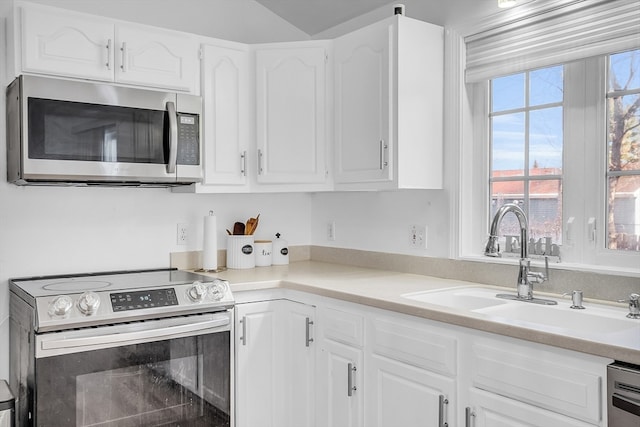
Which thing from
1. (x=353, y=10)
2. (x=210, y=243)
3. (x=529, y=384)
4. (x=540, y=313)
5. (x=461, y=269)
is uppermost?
(x=353, y=10)

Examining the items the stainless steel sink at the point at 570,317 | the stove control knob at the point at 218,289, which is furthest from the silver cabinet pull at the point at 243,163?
the stainless steel sink at the point at 570,317

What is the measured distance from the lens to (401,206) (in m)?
2.91

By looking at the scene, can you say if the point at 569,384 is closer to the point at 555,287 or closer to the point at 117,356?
the point at 555,287

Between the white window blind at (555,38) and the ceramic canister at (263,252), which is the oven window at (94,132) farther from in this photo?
the white window blind at (555,38)

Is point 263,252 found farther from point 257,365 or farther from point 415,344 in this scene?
point 415,344

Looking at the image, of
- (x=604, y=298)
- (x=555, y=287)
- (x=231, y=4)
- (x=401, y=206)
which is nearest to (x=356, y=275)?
(x=401, y=206)

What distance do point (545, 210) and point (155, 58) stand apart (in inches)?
75.1

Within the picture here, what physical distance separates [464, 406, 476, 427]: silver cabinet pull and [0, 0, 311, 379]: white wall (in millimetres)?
1761

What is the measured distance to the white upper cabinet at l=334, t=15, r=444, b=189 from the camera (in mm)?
2498

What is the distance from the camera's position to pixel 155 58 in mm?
2594

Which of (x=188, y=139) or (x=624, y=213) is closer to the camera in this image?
(x=624, y=213)

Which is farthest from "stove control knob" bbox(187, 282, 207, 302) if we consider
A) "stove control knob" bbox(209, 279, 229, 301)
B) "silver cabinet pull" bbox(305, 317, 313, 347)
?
"silver cabinet pull" bbox(305, 317, 313, 347)

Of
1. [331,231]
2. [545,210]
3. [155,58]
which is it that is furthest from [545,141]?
[155,58]

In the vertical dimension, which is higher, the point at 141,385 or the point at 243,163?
the point at 243,163
